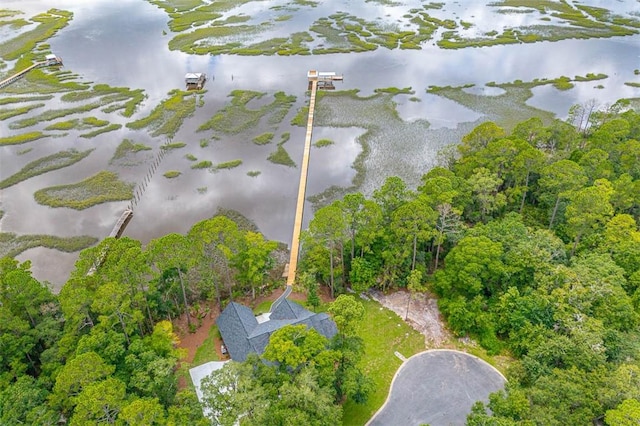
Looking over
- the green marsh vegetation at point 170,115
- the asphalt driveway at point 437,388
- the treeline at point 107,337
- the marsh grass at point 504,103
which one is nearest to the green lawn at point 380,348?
the asphalt driveway at point 437,388

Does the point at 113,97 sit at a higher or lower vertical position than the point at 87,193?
higher

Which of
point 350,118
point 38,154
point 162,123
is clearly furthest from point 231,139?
point 38,154

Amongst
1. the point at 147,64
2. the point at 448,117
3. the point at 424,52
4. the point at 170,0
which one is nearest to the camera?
the point at 448,117

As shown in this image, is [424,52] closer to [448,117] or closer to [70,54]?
[448,117]

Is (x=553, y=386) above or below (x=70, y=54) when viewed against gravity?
below

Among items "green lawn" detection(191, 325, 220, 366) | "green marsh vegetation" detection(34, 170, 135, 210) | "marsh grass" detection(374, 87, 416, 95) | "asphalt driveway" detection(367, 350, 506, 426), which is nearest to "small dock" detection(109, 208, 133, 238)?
"green marsh vegetation" detection(34, 170, 135, 210)

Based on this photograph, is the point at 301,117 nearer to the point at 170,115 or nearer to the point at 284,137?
the point at 284,137

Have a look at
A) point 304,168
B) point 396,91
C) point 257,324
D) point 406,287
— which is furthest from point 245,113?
point 257,324

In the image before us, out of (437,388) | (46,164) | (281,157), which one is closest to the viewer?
(437,388)
